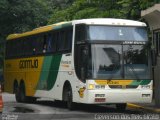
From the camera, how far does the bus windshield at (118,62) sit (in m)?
18.9

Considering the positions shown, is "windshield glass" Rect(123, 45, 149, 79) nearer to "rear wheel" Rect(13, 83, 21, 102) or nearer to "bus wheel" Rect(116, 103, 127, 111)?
"bus wheel" Rect(116, 103, 127, 111)

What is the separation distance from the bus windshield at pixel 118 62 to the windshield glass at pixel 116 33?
1.11 feet

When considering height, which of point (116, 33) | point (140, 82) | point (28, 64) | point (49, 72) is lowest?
point (140, 82)

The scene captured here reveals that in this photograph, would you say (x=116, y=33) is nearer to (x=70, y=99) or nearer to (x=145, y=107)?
(x=145, y=107)

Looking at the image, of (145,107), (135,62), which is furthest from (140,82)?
(145,107)

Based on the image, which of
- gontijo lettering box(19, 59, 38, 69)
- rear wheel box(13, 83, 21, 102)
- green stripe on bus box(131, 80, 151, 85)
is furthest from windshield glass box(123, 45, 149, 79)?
rear wheel box(13, 83, 21, 102)

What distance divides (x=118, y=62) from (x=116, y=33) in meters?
1.18

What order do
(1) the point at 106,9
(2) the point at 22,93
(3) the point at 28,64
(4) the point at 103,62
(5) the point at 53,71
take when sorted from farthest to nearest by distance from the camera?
(1) the point at 106,9, (2) the point at 22,93, (3) the point at 28,64, (5) the point at 53,71, (4) the point at 103,62

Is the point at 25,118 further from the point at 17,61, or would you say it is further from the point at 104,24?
the point at 17,61

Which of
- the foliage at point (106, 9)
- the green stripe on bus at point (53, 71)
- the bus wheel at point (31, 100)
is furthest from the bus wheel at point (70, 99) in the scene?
the bus wheel at point (31, 100)

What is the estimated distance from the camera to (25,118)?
17.2 metres

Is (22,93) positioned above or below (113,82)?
below

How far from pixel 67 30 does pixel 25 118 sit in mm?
5082

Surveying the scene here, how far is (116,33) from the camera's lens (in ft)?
64.2
